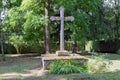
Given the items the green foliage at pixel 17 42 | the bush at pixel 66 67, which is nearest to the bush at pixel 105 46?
the green foliage at pixel 17 42

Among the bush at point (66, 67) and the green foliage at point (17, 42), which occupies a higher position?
the green foliage at point (17, 42)

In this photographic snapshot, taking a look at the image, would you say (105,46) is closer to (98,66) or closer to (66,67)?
(98,66)

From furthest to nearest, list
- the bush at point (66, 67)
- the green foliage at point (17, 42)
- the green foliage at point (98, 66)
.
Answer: the green foliage at point (17, 42)
the green foliage at point (98, 66)
the bush at point (66, 67)

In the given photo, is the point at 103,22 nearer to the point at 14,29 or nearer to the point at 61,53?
the point at 14,29

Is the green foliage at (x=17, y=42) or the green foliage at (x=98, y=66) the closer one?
the green foliage at (x=98, y=66)

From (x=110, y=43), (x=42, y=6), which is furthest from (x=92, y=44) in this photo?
(x=42, y=6)

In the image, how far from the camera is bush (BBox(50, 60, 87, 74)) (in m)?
10.4

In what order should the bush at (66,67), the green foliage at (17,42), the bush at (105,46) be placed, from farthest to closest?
1. the bush at (105,46)
2. the green foliage at (17,42)
3. the bush at (66,67)

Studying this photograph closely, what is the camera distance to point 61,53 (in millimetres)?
11727

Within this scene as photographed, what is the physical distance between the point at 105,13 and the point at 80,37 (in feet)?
23.3

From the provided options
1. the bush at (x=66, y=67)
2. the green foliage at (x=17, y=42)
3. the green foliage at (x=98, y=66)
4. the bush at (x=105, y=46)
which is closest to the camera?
the bush at (x=66, y=67)

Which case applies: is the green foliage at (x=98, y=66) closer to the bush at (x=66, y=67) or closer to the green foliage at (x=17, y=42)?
the bush at (x=66, y=67)

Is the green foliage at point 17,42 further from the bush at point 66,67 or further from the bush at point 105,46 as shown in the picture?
the bush at point 66,67

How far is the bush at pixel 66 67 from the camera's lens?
411 inches
